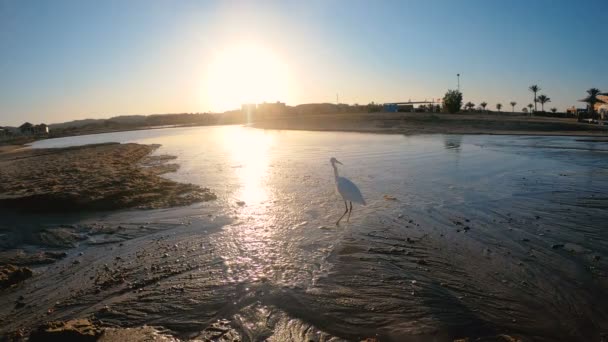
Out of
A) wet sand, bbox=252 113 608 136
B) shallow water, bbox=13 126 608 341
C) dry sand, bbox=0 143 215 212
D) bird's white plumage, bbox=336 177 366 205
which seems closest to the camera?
shallow water, bbox=13 126 608 341

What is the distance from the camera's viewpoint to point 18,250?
24.4ft

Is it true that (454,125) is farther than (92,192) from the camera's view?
Yes

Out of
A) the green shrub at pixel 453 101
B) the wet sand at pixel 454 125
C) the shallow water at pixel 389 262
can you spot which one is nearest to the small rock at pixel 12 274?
the shallow water at pixel 389 262

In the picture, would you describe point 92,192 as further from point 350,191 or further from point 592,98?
point 592,98

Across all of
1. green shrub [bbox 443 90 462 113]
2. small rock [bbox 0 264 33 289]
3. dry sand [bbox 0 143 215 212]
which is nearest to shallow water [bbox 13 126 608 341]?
small rock [bbox 0 264 33 289]

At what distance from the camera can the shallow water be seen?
15.3ft

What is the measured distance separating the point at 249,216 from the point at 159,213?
265cm

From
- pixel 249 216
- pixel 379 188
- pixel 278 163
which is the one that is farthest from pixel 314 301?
pixel 278 163

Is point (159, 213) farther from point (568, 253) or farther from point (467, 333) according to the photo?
point (568, 253)

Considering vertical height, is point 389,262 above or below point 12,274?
below

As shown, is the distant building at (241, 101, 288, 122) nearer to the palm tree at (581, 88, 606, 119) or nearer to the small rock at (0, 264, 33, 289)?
the palm tree at (581, 88, 606, 119)

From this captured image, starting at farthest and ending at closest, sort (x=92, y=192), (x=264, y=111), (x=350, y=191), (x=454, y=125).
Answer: (x=264, y=111), (x=454, y=125), (x=92, y=192), (x=350, y=191)

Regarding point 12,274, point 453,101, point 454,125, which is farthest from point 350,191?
point 453,101

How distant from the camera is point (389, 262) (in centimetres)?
637
